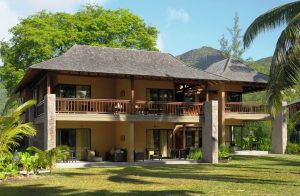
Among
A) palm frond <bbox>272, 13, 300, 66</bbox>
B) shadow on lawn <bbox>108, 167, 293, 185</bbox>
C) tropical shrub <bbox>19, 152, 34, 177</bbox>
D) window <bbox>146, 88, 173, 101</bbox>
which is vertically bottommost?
shadow on lawn <bbox>108, 167, 293, 185</bbox>

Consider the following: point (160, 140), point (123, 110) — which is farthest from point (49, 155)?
point (160, 140)

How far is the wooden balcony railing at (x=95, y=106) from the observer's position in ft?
75.6

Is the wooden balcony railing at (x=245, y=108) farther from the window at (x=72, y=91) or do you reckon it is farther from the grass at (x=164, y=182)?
the window at (x=72, y=91)

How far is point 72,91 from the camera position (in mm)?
25812

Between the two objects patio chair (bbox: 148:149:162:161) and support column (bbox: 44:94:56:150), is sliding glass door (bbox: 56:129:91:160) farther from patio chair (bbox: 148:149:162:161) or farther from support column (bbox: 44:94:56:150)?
support column (bbox: 44:94:56:150)

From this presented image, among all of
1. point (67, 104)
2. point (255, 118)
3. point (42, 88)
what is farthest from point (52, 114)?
point (255, 118)

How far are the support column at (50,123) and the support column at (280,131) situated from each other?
1619 centimetres

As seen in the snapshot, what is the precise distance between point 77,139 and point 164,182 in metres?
11.6

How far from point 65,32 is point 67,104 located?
17983mm

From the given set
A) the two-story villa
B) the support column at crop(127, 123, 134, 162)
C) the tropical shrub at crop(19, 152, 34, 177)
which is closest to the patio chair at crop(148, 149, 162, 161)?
the two-story villa

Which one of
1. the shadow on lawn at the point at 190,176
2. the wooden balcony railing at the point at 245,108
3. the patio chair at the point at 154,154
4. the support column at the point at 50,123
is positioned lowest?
the shadow on lawn at the point at 190,176

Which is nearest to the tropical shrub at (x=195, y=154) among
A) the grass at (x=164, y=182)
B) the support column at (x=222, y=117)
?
the grass at (x=164, y=182)

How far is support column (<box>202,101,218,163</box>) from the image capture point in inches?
943

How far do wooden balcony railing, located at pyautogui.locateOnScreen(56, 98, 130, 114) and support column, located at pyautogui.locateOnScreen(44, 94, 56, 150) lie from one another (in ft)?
2.47
